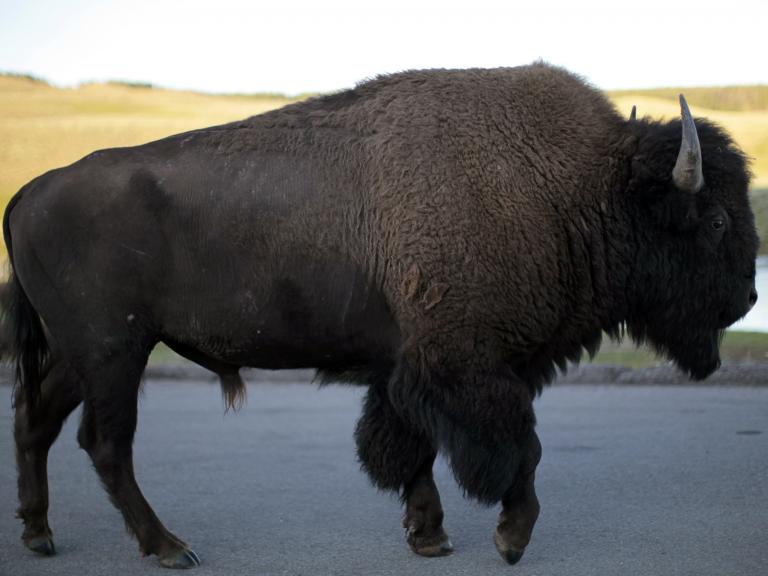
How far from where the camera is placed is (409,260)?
4.91 meters

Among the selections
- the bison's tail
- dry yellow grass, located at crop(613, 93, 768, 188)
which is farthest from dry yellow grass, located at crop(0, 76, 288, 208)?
the bison's tail

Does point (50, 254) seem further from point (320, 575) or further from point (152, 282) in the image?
point (320, 575)

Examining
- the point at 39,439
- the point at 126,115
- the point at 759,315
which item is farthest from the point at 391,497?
the point at 126,115

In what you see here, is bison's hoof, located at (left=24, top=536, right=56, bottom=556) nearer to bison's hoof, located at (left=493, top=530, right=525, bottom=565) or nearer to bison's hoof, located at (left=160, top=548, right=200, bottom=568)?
bison's hoof, located at (left=160, top=548, right=200, bottom=568)

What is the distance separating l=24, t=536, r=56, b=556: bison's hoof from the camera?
17.2ft

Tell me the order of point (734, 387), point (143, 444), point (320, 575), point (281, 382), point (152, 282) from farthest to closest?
1. point (281, 382)
2. point (734, 387)
3. point (143, 444)
4. point (152, 282)
5. point (320, 575)

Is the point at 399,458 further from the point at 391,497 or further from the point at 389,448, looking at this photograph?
the point at 391,497

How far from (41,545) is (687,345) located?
3300 millimetres

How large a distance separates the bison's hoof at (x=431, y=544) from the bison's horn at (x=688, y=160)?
1979 millimetres

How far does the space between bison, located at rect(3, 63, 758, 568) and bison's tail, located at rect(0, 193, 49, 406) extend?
19 cm

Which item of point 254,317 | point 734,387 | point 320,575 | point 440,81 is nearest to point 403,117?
point 440,81

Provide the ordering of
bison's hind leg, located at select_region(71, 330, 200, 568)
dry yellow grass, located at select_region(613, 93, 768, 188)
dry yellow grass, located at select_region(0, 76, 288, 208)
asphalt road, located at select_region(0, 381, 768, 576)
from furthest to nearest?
1. dry yellow grass, located at select_region(613, 93, 768, 188)
2. dry yellow grass, located at select_region(0, 76, 288, 208)
3. bison's hind leg, located at select_region(71, 330, 200, 568)
4. asphalt road, located at select_region(0, 381, 768, 576)

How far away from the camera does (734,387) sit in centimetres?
882

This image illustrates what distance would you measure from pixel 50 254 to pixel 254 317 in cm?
101
